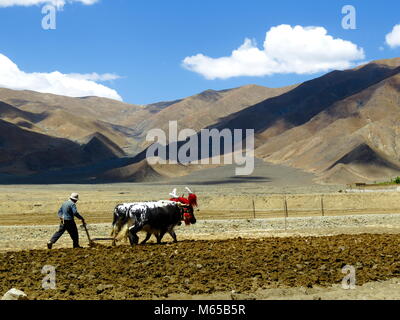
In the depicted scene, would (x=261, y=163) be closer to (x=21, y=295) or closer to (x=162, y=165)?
(x=162, y=165)

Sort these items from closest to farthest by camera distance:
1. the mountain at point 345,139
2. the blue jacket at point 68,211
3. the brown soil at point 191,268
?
the brown soil at point 191,268
the blue jacket at point 68,211
the mountain at point 345,139

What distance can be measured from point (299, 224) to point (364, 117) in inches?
4720

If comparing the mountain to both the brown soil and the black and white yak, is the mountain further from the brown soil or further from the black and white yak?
the brown soil

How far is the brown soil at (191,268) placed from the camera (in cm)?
1207

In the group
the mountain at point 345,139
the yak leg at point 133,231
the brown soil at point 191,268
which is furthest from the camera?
the mountain at point 345,139

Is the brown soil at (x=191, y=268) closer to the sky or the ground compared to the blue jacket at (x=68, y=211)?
Answer: closer to the ground

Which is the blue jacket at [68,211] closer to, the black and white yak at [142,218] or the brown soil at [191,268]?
the brown soil at [191,268]

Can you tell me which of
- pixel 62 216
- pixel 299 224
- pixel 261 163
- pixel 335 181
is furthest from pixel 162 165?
pixel 62 216

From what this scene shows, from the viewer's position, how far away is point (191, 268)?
45.0 ft

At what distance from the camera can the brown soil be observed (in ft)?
39.6
